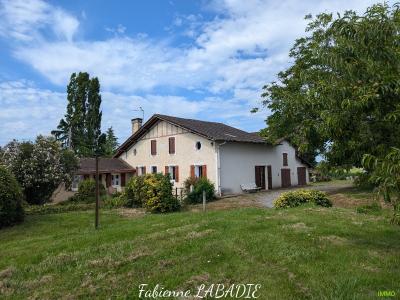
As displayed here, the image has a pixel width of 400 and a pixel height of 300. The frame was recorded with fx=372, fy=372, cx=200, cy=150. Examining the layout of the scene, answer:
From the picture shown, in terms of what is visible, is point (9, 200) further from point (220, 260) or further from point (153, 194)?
point (220, 260)

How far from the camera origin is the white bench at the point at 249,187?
25783 mm

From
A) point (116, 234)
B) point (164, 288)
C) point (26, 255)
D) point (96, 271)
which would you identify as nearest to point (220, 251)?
point (164, 288)

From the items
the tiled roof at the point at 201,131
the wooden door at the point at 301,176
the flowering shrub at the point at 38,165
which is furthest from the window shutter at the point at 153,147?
the wooden door at the point at 301,176

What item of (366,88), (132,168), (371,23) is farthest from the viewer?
(132,168)

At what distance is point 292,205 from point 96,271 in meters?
8.96

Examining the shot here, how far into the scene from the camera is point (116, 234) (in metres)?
8.94

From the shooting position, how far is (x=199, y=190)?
2178 cm

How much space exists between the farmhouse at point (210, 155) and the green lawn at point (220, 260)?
594 inches

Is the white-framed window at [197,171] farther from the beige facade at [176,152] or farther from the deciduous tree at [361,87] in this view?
the deciduous tree at [361,87]

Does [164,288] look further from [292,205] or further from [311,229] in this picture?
[292,205]

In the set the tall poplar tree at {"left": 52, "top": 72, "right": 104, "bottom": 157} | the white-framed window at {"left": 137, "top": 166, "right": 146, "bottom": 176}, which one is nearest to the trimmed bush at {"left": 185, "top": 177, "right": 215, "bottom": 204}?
the white-framed window at {"left": 137, "top": 166, "right": 146, "bottom": 176}

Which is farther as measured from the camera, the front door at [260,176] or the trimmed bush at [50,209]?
the front door at [260,176]

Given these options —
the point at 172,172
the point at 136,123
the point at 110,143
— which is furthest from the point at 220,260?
the point at 110,143

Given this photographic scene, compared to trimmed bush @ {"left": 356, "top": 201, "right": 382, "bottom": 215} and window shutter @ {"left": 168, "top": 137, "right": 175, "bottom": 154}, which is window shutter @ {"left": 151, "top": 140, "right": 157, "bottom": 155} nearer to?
window shutter @ {"left": 168, "top": 137, "right": 175, "bottom": 154}
